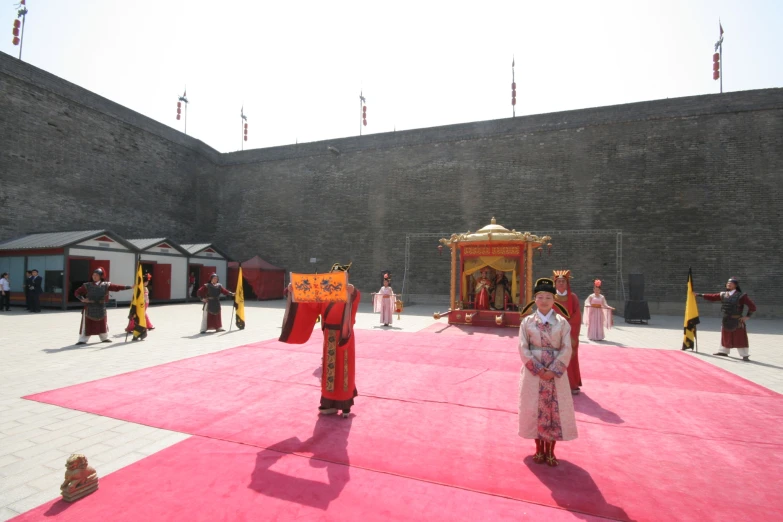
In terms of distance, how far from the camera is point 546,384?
3.16m

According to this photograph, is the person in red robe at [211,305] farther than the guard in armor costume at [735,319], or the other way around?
the person in red robe at [211,305]

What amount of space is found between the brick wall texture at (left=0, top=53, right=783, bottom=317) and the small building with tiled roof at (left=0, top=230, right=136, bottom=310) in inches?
62.2

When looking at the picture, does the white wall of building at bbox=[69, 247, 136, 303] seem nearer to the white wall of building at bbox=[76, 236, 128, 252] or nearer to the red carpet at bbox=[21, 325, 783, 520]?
the white wall of building at bbox=[76, 236, 128, 252]

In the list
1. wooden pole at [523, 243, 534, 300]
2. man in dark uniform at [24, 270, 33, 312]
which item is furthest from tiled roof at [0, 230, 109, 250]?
wooden pole at [523, 243, 534, 300]

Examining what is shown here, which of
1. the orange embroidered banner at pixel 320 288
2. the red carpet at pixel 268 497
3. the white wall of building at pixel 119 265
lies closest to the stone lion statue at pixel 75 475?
the red carpet at pixel 268 497

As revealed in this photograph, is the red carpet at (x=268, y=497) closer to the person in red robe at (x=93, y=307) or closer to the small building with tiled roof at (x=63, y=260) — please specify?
the person in red robe at (x=93, y=307)

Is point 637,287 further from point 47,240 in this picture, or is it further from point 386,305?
point 47,240

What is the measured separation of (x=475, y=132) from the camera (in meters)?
19.4

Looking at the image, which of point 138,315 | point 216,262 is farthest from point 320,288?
point 216,262

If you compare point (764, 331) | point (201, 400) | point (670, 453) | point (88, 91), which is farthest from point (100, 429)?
point (88, 91)

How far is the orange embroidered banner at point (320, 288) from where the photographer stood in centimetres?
422

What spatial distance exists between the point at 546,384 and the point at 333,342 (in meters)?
2.05

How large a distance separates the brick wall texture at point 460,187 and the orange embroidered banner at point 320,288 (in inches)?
594

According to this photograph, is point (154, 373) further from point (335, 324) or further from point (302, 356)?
point (335, 324)
